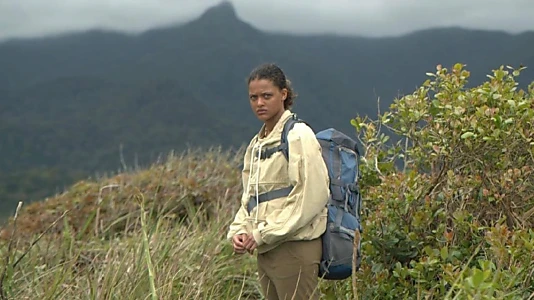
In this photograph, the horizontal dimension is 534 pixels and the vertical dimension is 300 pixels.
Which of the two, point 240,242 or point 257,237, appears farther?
point 240,242

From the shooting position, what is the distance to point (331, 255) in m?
3.70

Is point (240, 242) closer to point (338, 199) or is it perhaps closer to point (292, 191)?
point (292, 191)

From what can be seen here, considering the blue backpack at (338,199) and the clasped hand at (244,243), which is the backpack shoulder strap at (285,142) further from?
the clasped hand at (244,243)

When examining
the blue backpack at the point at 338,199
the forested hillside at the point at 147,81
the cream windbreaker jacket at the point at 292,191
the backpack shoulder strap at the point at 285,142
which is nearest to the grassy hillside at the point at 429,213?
the blue backpack at the point at 338,199

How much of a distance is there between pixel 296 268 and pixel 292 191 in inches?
15.8

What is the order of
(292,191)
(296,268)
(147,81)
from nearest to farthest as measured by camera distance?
(292,191) < (296,268) < (147,81)

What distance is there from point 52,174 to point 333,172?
35.6 metres

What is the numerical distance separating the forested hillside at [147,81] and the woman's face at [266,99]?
40.8 m

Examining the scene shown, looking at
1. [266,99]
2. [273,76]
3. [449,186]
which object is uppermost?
[273,76]

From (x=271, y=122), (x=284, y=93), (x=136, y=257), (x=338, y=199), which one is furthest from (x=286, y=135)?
(x=136, y=257)

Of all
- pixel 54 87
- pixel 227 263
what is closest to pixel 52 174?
pixel 227 263

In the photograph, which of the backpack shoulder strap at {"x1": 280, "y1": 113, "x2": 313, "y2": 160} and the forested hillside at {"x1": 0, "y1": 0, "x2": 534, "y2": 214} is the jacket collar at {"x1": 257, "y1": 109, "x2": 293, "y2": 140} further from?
the forested hillside at {"x1": 0, "y1": 0, "x2": 534, "y2": 214}

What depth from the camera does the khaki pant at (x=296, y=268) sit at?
3709 mm

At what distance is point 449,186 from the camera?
400 cm
